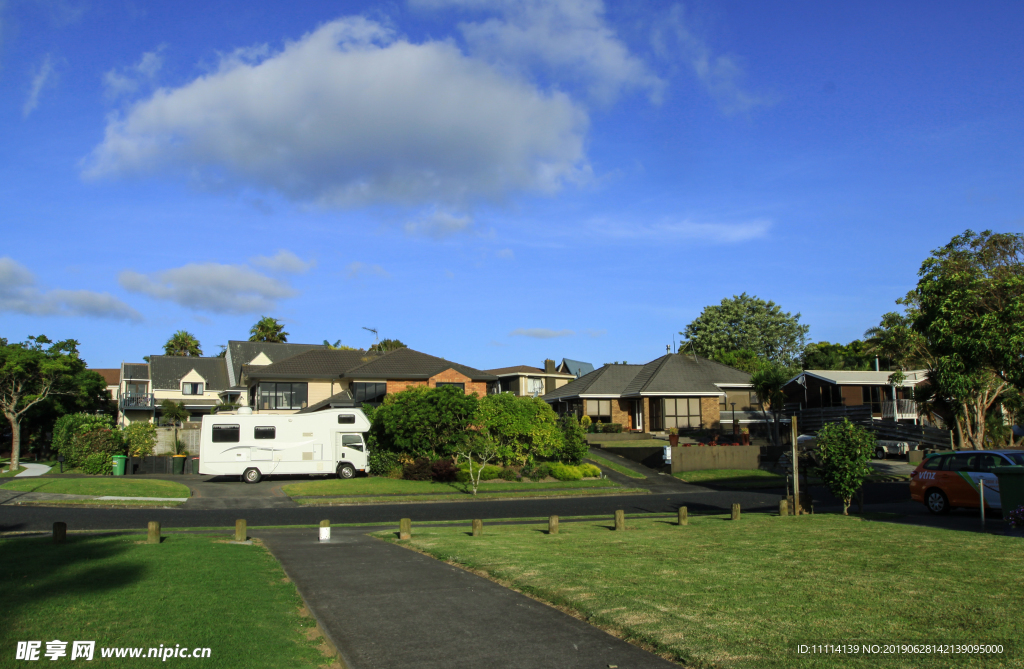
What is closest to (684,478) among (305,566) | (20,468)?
(305,566)

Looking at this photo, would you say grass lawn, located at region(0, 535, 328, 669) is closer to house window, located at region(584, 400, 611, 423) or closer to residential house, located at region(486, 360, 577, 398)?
house window, located at region(584, 400, 611, 423)

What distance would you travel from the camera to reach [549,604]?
366 inches

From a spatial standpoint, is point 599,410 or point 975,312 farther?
point 599,410

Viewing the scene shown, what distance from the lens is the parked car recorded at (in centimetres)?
1683

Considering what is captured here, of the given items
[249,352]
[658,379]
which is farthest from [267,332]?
[658,379]

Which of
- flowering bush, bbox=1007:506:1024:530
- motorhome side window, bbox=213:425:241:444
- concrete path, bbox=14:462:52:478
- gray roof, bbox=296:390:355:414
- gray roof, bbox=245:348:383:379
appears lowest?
concrete path, bbox=14:462:52:478

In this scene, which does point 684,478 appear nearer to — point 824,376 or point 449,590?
point 824,376

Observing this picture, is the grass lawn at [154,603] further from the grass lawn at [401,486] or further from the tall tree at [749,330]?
the tall tree at [749,330]

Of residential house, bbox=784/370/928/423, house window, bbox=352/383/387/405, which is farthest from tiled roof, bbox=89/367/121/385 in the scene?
residential house, bbox=784/370/928/423

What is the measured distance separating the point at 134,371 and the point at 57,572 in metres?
66.9

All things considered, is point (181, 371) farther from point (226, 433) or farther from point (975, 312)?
point (975, 312)

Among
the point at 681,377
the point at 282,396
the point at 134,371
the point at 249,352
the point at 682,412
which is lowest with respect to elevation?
the point at 682,412

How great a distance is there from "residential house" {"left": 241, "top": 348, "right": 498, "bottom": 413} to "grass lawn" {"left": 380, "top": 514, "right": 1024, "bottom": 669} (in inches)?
1229

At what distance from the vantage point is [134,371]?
68.9 meters
